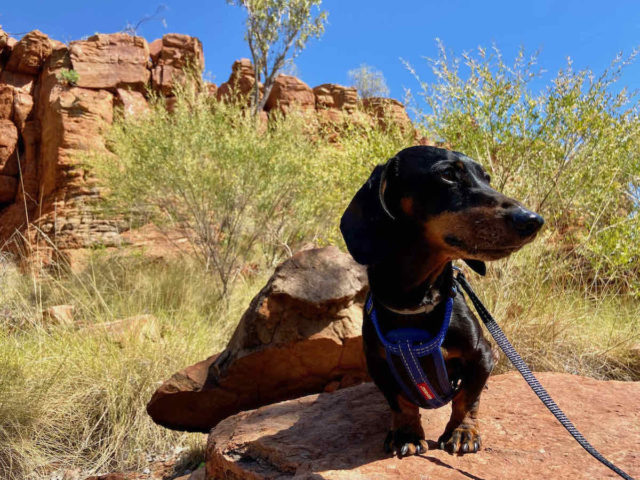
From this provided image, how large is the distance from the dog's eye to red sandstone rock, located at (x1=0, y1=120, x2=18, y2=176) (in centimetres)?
1823

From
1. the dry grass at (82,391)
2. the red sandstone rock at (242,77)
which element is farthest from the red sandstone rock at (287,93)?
the dry grass at (82,391)

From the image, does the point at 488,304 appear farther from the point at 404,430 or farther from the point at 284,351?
the point at 404,430

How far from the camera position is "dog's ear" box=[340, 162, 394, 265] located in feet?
5.47

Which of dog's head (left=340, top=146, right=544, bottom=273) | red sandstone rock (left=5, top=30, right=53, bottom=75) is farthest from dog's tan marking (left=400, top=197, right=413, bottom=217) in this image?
red sandstone rock (left=5, top=30, right=53, bottom=75)

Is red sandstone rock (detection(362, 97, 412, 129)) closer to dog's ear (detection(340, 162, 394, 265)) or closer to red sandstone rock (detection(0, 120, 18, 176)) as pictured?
dog's ear (detection(340, 162, 394, 265))

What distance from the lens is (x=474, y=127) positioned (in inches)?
204

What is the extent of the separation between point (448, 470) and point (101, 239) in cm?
1138

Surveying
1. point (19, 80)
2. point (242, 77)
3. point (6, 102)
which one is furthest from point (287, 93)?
point (6, 102)

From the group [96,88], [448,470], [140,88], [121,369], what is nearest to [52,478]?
[121,369]

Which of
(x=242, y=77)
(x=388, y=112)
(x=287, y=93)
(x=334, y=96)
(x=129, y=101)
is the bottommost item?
(x=388, y=112)

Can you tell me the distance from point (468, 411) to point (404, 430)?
9.8 inches

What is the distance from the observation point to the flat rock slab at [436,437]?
173 centimetres

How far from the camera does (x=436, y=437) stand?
6.66 feet

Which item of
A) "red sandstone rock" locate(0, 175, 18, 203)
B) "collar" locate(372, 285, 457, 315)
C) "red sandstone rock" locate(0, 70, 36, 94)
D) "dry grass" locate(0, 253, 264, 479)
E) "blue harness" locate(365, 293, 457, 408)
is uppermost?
"red sandstone rock" locate(0, 70, 36, 94)
